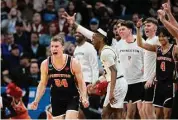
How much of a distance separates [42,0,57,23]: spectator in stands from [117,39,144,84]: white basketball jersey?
20.8ft

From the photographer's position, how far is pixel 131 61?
39.4 ft

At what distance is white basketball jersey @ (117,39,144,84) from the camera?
39.4 feet

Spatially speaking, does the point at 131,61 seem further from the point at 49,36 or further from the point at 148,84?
the point at 49,36

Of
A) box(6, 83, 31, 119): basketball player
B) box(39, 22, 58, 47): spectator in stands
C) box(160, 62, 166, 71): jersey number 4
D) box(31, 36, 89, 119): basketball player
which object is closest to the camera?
box(31, 36, 89, 119): basketball player

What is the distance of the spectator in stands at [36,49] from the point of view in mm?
16750

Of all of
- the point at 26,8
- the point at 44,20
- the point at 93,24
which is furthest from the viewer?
the point at 26,8

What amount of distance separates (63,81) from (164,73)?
6.35ft

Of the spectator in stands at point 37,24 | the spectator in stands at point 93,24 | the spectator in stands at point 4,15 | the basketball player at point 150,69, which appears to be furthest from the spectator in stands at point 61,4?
the basketball player at point 150,69

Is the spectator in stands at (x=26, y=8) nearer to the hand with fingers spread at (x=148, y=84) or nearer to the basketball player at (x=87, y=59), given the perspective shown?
the basketball player at (x=87, y=59)

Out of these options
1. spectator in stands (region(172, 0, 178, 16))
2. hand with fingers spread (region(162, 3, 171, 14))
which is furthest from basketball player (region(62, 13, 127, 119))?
spectator in stands (region(172, 0, 178, 16))

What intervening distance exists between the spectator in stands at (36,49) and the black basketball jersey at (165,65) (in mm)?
5784

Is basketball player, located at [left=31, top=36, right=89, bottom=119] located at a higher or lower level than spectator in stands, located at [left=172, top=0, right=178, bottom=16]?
lower

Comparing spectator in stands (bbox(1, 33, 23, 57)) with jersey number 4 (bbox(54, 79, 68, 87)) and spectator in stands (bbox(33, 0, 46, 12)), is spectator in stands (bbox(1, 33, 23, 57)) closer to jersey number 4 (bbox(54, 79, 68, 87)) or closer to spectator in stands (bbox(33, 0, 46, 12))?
spectator in stands (bbox(33, 0, 46, 12))

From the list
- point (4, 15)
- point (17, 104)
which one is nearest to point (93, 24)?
point (4, 15)
